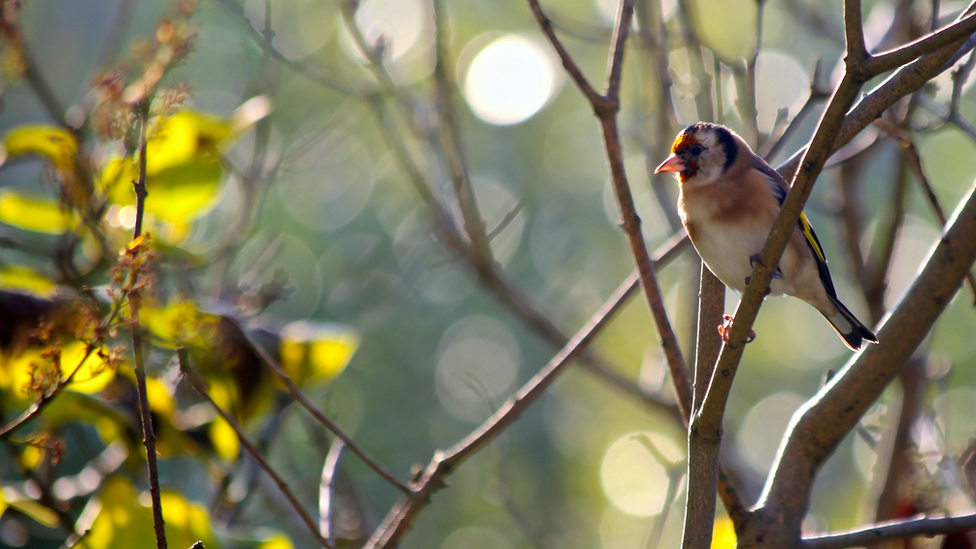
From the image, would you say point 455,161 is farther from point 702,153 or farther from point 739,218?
point 739,218

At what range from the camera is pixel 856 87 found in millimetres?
1314

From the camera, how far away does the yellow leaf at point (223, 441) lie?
6.97 ft

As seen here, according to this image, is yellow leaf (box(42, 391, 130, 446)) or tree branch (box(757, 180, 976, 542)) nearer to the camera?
tree branch (box(757, 180, 976, 542))

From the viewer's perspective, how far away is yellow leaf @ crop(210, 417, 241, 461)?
83.6 inches

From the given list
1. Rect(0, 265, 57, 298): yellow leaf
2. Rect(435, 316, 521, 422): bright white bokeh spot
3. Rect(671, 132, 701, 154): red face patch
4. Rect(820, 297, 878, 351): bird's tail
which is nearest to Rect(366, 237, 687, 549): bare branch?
Rect(820, 297, 878, 351): bird's tail

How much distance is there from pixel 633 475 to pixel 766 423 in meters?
4.80

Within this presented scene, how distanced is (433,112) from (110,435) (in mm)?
1967

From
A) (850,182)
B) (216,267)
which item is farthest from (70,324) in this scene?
(850,182)

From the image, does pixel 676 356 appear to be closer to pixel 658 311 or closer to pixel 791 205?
pixel 658 311

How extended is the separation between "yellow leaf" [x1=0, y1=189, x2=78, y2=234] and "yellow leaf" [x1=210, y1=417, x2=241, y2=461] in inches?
24.3

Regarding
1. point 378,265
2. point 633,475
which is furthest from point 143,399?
point 378,265

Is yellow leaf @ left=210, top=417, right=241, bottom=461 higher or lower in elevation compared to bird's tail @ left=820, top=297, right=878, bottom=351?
lower

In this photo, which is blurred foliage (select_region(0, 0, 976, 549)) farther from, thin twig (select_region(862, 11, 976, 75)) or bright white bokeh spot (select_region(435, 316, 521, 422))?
thin twig (select_region(862, 11, 976, 75))

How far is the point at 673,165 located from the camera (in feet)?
8.86
